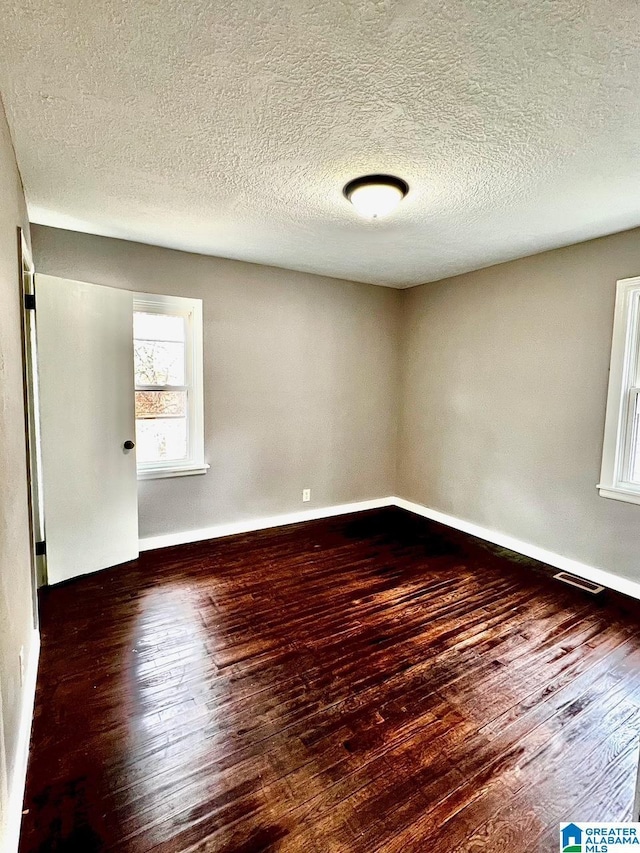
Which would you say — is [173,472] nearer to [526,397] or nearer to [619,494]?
[526,397]

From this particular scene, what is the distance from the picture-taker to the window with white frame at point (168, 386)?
11.2 feet

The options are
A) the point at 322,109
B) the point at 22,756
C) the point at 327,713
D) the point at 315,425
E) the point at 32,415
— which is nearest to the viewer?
the point at 22,756

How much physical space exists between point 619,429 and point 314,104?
284cm


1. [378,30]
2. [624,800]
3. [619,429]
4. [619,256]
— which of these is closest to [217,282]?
[378,30]

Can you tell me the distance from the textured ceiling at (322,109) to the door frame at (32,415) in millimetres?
496

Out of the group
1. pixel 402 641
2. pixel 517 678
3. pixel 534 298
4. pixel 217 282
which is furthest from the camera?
pixel 217 282

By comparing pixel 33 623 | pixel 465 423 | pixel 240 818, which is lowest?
pixel 240 818

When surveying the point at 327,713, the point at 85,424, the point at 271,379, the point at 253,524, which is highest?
the point at 271,379

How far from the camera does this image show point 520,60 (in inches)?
52.8

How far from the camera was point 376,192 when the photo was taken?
217 cm

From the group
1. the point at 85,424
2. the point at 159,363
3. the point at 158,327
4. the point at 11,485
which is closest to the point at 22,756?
the point at 11,485

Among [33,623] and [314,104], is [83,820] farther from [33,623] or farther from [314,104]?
[314,104]

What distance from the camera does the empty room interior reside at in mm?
1336

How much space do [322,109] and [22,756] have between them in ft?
8.77
